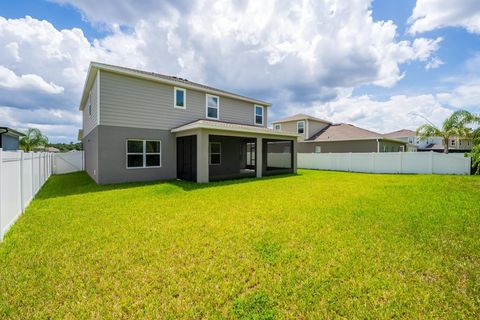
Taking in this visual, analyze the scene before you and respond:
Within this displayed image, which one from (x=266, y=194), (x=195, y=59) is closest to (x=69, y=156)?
(x=195, y=59)

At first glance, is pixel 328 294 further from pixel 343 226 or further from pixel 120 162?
pixel 120 162

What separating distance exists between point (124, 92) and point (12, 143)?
73.0 ft

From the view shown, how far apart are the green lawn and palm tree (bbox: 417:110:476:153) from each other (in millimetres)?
16084

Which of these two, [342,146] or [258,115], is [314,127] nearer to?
[342,146]

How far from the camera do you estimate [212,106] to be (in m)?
14.4

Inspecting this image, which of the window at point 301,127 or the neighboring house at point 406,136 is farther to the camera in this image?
the neighboring house at point 406,136

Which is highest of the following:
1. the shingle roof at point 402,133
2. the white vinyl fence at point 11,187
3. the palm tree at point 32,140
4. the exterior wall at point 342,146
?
the shingle roof at point 402,133

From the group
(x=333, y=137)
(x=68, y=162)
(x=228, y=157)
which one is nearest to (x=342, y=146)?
(x=333, y=137)

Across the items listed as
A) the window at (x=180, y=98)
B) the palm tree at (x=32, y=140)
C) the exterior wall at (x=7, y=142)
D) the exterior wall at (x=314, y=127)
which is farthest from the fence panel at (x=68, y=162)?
the palm tree at (x=32, y=140)

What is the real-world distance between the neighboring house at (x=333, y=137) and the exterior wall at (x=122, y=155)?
18.0 meters

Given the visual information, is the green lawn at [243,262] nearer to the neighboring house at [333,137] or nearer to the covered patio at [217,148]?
the covered patio at [217,148]

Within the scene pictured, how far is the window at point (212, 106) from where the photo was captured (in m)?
14.2

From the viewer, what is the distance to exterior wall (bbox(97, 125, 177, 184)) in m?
10.4

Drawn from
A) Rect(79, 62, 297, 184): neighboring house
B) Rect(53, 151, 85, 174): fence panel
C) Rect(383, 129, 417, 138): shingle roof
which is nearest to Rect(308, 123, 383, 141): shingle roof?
Rect(79, 62, 297, 184): neighboring house
